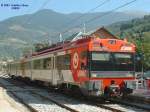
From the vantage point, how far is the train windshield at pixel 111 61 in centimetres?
2116

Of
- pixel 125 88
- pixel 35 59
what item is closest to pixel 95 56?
pixel 125 88

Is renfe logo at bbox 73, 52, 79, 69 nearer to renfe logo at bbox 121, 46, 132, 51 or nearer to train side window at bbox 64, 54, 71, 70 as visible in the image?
train side window at bbox 64, 54, 71, 70

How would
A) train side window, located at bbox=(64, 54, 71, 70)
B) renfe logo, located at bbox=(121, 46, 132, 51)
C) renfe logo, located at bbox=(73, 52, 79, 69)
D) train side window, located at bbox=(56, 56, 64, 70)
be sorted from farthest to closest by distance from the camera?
train side window, located at bbox=(56, 56, 64, 70)
train side window, located at bbox=(64, 54, 71, 70)
renfe logo, located at bbox=(73, 52, 79, 69)
renfe logo, located at bbox=(121, 46, 132, 51)

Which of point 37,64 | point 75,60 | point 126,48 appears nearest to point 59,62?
point 75,60

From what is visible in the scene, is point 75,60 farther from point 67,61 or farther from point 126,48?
point 126,48

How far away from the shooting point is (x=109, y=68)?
21406 mm

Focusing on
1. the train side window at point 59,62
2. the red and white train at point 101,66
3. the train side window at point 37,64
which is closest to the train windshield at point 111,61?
the red and white train at point 101,66

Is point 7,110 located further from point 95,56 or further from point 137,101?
point 137,101

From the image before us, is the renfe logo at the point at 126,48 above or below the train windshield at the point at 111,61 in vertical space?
above

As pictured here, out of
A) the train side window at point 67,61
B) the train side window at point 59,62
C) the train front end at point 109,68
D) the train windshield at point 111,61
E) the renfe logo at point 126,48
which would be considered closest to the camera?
the train front end at point 109,68

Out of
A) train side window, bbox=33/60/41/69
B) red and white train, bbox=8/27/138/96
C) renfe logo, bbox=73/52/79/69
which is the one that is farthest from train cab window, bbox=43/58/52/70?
renfe logo, bbox=73/52/79/69

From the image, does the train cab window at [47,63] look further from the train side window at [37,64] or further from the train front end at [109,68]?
the train front end at [109,68]

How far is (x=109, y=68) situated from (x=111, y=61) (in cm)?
34

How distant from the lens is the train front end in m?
21.0
